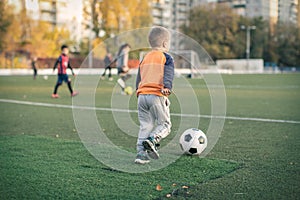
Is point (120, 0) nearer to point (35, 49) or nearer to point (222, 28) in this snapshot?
point (35, 49)

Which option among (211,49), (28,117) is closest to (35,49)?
(211,49)

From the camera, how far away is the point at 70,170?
453 cm

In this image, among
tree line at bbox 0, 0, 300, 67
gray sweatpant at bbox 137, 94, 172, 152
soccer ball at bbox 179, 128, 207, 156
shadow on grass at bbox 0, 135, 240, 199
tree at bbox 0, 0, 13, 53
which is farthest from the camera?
tree line at bbox 0, 0, 300, 67

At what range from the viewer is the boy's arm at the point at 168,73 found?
4.71m

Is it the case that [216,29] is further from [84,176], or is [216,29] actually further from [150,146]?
[84,176]

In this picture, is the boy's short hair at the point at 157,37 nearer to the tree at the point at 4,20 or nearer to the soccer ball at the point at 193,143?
the soccer ball at the point at 193,143

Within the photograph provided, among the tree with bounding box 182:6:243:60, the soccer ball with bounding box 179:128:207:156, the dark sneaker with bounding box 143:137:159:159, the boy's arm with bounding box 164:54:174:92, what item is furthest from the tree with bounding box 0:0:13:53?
the dark sneaker with bounding box 143:137:159:159

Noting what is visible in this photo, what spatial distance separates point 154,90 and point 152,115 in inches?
13.0

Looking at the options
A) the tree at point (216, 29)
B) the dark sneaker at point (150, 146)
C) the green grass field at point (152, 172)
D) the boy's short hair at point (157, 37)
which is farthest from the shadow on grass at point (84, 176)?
the tree at point (216, 29)

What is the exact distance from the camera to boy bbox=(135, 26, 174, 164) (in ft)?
15.7

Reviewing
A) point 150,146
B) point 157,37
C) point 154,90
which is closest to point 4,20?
point 157,37

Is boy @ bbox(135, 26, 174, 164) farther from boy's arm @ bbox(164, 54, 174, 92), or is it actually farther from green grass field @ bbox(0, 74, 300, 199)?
green grass field @ bbox(0, 74, 300, 199)

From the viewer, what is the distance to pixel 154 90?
4.82 metres

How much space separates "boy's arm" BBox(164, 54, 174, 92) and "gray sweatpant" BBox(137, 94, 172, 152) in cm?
21
